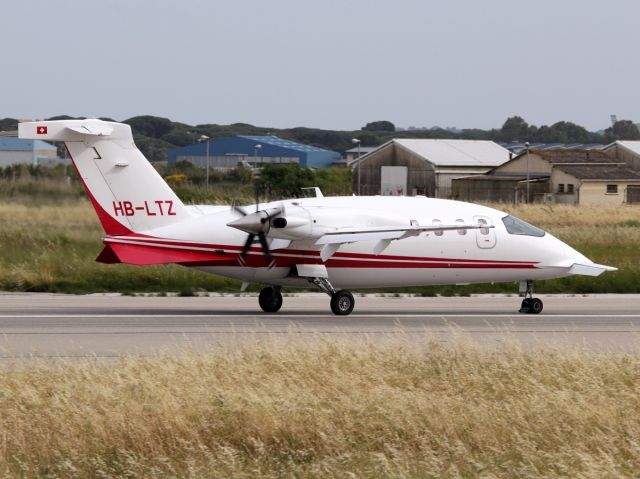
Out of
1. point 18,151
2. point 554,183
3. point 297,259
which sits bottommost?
point 297,259

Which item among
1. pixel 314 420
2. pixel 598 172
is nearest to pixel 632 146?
pixel 598 172

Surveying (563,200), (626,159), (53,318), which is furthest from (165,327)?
(626,159)

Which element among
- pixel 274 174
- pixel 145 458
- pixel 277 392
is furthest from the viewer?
pixel 274 174

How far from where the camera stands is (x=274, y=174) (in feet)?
249

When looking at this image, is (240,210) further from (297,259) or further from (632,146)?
(632,146)

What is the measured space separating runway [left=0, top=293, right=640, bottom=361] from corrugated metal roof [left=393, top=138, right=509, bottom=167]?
71.1 m

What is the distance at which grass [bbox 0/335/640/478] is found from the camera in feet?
33.1

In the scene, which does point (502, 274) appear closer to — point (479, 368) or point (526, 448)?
point (479, 368)

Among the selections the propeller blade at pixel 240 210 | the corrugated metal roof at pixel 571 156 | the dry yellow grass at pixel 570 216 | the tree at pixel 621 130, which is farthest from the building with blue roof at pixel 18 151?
the tree at pixel 621 130

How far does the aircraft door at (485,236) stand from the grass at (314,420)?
36.1ft

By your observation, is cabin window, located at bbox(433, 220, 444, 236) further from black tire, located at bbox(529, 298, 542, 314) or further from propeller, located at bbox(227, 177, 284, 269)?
propeller, located at bbox(227, 177, 284, 269)

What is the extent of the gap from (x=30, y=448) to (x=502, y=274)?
16560 mm

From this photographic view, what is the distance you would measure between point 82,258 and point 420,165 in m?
69.5

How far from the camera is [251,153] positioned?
127m
